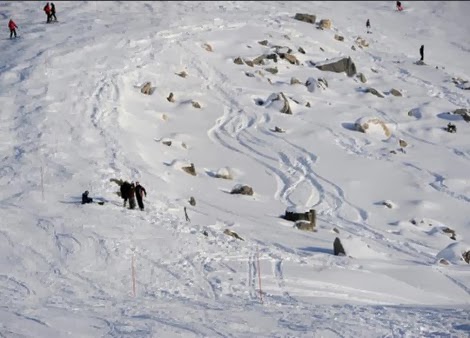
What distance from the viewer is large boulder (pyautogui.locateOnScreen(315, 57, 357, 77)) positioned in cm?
3375

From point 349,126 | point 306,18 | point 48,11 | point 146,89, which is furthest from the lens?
point 306,18

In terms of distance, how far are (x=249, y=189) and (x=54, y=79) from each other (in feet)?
Answer: 34.2

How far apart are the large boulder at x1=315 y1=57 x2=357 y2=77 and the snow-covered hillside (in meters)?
0.32

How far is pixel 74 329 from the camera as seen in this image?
1172cm

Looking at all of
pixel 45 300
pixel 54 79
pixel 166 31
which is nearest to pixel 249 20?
pixel 166 31

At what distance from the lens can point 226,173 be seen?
23.0 meters

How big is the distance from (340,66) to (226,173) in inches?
520

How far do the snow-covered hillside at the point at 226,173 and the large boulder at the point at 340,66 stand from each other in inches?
12.5

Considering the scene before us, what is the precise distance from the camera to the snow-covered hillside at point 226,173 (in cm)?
1318

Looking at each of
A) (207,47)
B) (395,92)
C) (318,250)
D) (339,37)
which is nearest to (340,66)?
(395,92)

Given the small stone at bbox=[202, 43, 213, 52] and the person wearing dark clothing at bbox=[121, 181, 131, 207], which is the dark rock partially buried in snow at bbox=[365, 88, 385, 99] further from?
the person wearing dark clothing at bbox=[121, 181, 131, 207]

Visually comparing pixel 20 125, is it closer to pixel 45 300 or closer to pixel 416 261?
pixel 45 300

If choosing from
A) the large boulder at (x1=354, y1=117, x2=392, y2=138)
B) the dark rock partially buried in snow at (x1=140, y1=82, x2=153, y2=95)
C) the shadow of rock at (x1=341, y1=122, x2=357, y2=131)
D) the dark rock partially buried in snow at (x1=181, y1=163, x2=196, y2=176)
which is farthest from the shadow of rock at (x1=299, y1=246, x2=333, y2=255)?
the dark rock partially buried in snow at (x1=140, y1=82, x2=153, y2=95)

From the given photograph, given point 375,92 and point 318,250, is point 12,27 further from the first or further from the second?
point 318,250
